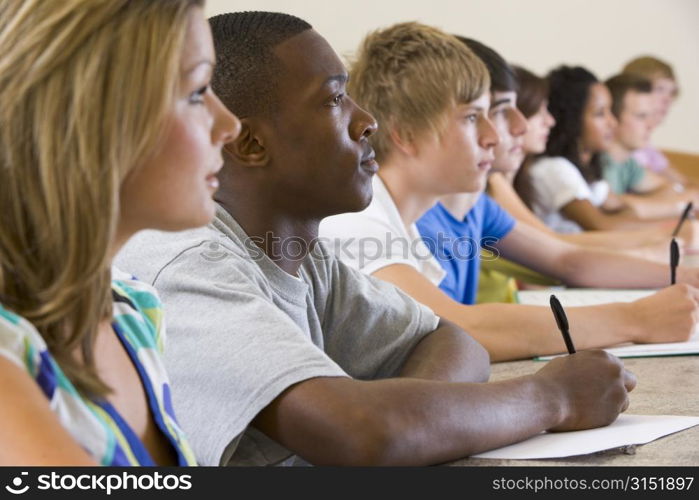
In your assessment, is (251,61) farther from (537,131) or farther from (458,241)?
(537,131)

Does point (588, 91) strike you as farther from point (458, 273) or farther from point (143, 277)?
point (143, 277)

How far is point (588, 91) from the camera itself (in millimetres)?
3762

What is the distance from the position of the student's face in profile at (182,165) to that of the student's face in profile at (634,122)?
12.2ft

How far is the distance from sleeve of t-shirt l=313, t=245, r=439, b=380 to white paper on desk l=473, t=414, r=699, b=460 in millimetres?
241

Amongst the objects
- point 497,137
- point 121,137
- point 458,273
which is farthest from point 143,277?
point 458,273

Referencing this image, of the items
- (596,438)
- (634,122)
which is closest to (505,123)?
(596,438)

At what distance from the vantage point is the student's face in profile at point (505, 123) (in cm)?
211

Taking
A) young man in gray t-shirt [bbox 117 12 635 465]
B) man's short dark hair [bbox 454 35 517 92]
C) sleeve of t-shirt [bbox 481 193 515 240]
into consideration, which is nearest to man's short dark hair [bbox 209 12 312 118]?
young man in gray t-shirt [bbox 117 12 635 465]

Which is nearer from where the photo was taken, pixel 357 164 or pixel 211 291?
pixel 211 291

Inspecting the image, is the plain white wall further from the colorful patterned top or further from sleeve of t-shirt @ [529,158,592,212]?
the colorful patterned top

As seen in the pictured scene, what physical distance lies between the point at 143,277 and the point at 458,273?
1.15 meters

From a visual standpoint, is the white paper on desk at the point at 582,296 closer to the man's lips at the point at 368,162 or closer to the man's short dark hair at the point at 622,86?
the man's lips at the point at 368,162

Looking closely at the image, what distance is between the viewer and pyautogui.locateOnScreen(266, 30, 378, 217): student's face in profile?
3.58ft

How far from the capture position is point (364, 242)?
5.19 feet
